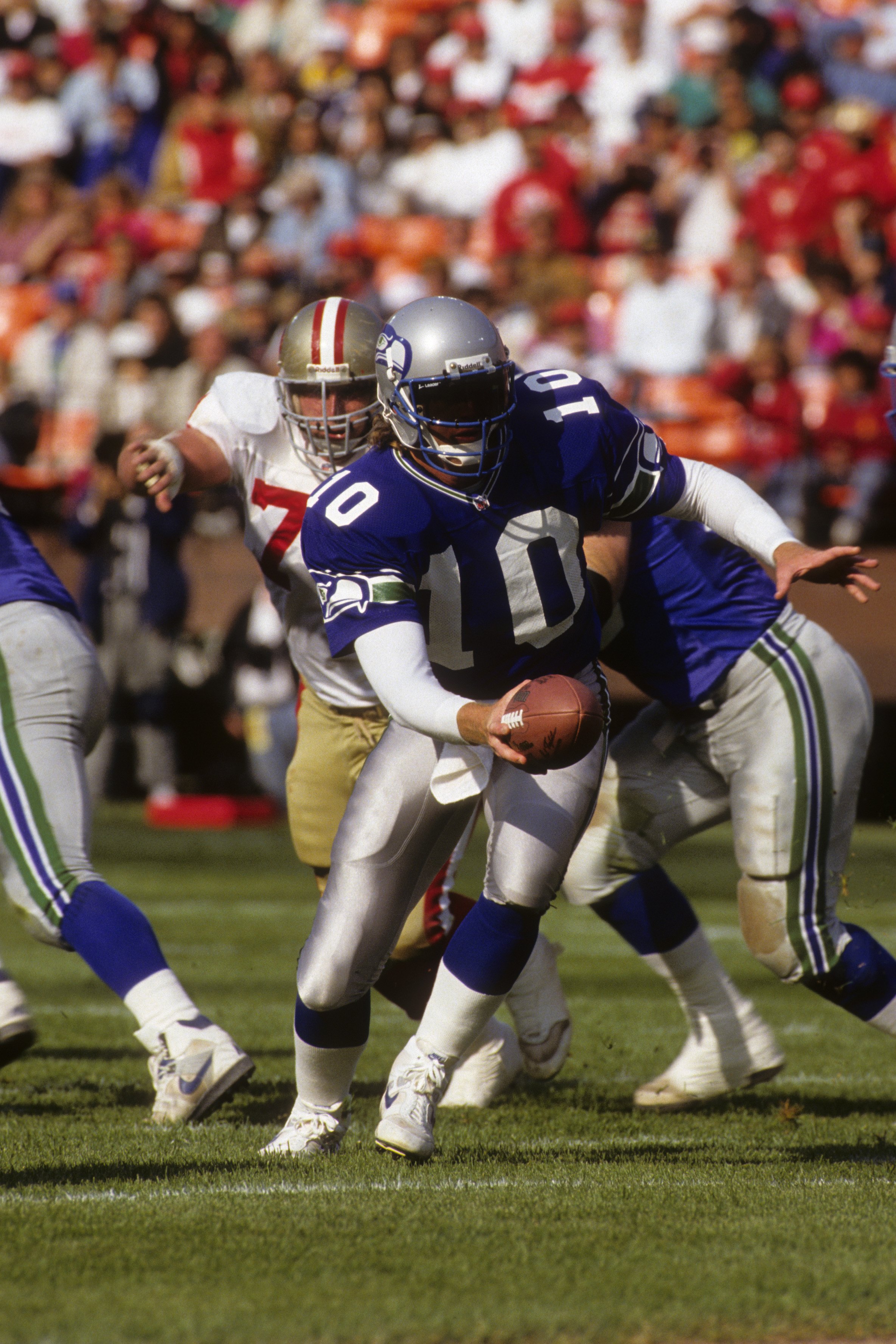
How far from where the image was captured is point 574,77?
1261 cm

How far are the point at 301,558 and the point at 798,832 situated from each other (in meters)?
1.23

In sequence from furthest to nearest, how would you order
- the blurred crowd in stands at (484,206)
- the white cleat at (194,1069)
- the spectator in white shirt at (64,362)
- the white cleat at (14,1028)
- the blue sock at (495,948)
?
the spectator in white shirt at (64,362) → the blurred crowd in stands at (484,206) → the white cleat at (194,1069) → the white cleat at (14,1028) → the blue sock at (495,948)

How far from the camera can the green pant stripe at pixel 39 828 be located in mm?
3793

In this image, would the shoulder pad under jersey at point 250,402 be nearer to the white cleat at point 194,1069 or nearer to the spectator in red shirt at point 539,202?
the white cleat at point 194,1069

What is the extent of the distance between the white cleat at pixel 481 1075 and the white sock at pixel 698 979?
421 mm

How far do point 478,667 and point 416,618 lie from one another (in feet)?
0.94

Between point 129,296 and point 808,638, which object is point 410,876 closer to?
point 808,638

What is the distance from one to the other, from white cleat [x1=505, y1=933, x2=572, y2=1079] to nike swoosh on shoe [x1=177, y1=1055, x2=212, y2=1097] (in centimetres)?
83

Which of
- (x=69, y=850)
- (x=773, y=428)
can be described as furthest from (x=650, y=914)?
(x=773, y=428)

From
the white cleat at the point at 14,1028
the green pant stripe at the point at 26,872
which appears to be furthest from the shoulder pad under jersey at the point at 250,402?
the white cleat at the point at 14,1028

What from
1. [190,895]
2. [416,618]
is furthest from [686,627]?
[190,895]

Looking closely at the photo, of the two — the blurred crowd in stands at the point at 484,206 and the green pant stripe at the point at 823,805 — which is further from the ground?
the blurred crowd in stands at the point at 484,206

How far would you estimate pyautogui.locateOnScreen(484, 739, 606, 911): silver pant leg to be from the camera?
10.7ft

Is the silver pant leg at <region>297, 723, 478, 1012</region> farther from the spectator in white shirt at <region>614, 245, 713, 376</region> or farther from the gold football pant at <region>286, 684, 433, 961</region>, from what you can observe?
the spectator in white shirt at <region>614, 245, 713, 376</region>
